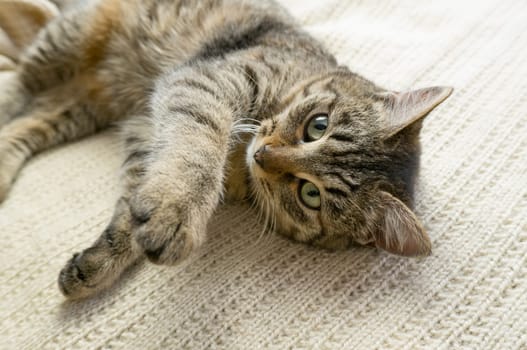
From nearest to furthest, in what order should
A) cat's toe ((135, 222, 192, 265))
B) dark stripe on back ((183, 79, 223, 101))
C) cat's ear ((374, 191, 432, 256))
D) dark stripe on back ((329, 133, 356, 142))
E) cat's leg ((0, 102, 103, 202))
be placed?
cat's toe ((135, 222, 192, 265)) < cat's ear ((374, 191, 432, 256)) < dark stripe on back ((329, 133, 356, 142)) < dark stripe on back ((183, 79, 223, 101)) < cat's leg ((0, 102, 103, 202))

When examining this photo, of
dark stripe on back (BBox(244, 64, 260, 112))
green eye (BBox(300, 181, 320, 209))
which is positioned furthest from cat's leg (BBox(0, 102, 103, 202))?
green eye (BBox(300, 181, 320, 209))

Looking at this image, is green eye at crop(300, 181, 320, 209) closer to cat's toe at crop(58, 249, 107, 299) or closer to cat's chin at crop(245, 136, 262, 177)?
cat's chin at crop(245, 136, 262, 177)

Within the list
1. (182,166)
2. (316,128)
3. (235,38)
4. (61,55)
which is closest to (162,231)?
(182,166)

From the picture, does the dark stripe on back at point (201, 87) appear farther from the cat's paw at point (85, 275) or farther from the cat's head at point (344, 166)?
the cat's paw at point (85, 275)

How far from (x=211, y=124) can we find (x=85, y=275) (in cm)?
49

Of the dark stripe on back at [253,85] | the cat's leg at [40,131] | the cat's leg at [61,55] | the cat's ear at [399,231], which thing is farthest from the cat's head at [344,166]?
the cat's leg at [61,55]

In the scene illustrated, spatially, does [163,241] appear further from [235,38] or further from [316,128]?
[235,38]

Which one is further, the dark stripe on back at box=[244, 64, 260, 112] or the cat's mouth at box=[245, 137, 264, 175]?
the dark stripe on back at box=[244, 64, 260, 112]

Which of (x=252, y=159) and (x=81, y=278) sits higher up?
(x=252, y=159)

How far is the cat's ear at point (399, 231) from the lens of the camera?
3.45ft

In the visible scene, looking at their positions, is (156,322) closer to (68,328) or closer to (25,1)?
(68,328)

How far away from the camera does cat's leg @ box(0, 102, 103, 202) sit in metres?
1.47

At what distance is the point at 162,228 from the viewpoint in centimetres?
94

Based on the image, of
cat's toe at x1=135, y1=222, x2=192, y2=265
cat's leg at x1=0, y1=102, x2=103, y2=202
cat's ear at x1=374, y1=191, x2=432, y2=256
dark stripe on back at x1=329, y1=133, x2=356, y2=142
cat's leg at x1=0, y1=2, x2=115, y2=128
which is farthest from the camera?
cat's leg at x1=0, y1=2, x2=115, y2=128
